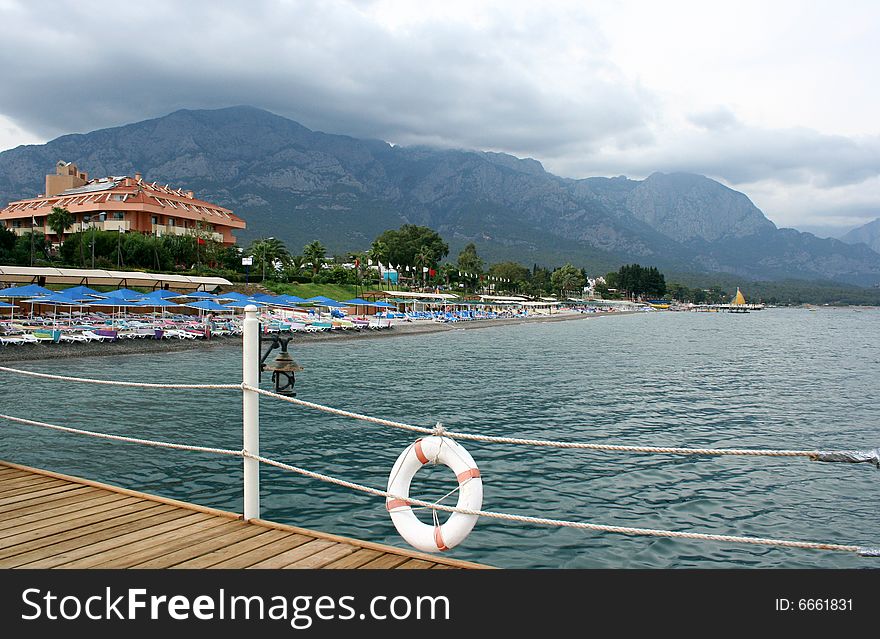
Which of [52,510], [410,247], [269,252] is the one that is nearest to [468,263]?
[410,247]

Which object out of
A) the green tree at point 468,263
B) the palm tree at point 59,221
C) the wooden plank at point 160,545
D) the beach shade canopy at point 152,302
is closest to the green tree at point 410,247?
the green tree at point 468,263

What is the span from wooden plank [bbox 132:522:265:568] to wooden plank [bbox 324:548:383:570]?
0.71 m

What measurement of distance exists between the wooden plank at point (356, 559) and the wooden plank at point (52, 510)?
2.06m

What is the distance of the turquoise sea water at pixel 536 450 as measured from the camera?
7.42m

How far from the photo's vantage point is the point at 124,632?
273cm

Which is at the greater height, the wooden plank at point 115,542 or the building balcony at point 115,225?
the building balcony at point 115,225

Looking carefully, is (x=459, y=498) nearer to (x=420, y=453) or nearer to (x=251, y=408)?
(x=420, y=453)

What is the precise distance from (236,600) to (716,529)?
646 centimetres

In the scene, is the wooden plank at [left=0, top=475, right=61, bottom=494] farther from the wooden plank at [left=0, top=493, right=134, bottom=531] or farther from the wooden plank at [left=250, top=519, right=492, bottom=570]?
the wooden plank at [left=250, top=519, right=492, bottom=570]

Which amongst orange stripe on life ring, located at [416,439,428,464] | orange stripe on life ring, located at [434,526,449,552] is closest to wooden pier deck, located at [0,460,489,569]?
orange stripe on life ring, located at [434,526,449,552]

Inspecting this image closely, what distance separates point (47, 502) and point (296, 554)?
7.21 feet

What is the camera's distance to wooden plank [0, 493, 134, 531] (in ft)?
13.5

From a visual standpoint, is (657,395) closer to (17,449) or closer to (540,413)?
(540,413)

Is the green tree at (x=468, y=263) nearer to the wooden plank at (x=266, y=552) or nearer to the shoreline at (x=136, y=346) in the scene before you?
the shoreline at (x=136, y=346)
